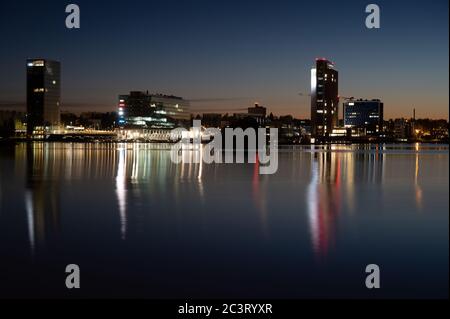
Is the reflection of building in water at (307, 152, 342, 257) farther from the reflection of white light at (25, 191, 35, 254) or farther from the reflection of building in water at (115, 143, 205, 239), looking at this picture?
the reflection of white light at (25, 191, 35, 254)

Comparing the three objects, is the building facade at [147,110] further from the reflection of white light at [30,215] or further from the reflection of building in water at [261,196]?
the reflection of white light at [30,215]

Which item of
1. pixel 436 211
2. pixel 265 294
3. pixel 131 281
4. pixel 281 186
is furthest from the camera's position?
pixel 281 186

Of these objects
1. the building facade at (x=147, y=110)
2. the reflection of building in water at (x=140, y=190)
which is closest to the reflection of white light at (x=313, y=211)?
the reflection of building in water at (x=140, y=190)

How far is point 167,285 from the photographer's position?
10547 mm

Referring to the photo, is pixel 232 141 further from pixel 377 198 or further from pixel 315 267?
pixel 315 267

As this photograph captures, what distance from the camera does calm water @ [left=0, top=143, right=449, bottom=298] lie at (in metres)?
10.6

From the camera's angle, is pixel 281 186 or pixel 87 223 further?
pixel 281 186

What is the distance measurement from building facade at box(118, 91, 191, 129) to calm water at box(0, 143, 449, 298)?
160993 millimetres

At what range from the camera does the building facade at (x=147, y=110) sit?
188750 mm

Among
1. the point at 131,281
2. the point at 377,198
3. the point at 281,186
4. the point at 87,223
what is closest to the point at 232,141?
the point at 281,186

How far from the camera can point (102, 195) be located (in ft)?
83.0

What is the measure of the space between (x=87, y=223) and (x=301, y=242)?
6585 mm

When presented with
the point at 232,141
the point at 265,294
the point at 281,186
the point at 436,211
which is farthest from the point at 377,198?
the point at 232,141
